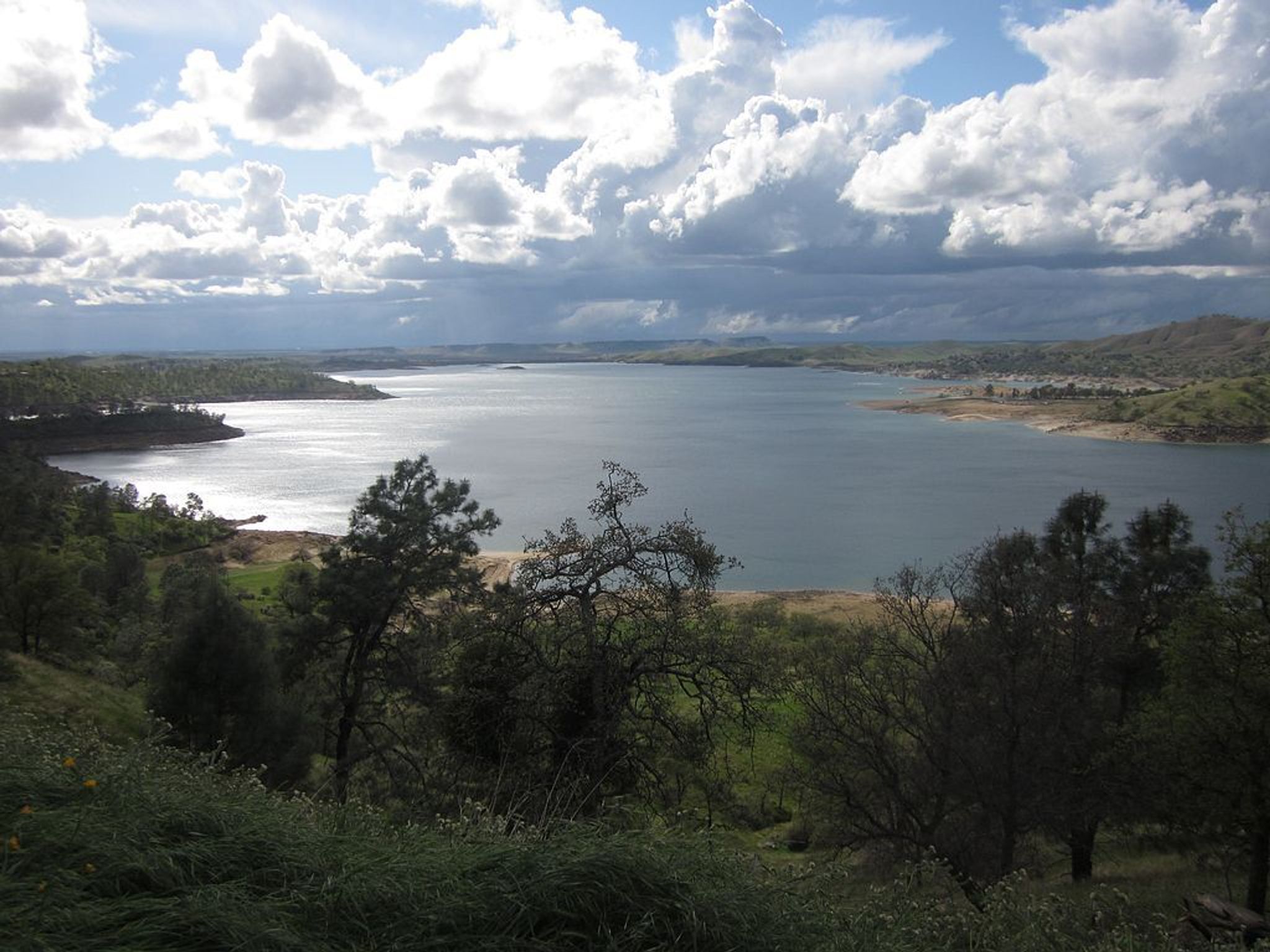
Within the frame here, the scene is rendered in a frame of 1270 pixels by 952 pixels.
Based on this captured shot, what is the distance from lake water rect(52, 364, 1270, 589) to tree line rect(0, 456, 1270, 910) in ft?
77.0

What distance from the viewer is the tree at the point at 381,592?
1405 centimetres

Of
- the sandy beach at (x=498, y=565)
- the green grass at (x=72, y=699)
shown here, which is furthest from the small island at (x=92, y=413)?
the green grass at (x=72, y=699)

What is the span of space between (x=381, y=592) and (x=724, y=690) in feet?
22.5

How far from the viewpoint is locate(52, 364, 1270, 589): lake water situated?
4612cm

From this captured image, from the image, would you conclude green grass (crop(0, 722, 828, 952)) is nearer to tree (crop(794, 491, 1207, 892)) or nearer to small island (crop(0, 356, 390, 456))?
tree (crop(794, 491, 1207, 892))

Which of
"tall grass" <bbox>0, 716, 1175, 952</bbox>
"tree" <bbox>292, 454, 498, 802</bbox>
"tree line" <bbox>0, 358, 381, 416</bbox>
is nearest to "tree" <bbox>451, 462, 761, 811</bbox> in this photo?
"tall grass" <bbox>0, 716, 1175, 952</bbox>

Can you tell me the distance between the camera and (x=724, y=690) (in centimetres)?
938

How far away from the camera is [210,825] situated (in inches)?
177

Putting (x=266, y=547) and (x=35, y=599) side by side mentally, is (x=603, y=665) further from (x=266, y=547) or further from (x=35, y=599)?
(x=266, y=547)

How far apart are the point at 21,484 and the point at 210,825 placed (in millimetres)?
48674

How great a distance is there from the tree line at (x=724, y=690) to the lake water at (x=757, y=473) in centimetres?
2346

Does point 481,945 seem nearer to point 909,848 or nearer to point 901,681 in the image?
point 909,848

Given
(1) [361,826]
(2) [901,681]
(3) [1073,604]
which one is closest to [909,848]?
(2) [901,681]

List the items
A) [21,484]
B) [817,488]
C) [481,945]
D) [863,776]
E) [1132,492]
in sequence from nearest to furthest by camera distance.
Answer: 1. [481,945]
2. [863,776]
3. [21,484]
4. [1132,492]
5. [817,488]
